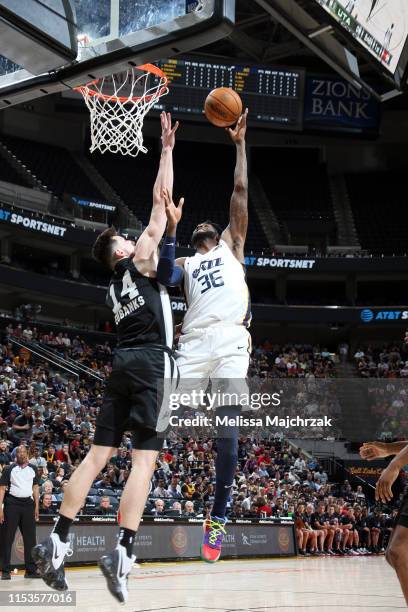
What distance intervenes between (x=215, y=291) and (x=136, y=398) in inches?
40.8

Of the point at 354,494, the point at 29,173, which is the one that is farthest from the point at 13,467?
the point at 29,173

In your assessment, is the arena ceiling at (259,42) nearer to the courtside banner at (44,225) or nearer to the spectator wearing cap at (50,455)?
the courtside banner at (44,225)

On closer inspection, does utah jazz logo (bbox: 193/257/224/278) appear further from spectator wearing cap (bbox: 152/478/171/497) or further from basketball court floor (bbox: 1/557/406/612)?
spectator wearing cap (bbox: 152/478/171/497)

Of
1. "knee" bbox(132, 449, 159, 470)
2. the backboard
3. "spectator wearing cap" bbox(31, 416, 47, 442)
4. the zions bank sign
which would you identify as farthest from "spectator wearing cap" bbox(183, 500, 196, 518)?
the zions bank sign

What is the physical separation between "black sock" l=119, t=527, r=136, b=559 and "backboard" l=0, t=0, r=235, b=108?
4060 millimetres

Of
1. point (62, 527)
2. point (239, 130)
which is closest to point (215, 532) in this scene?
point (62, 527)

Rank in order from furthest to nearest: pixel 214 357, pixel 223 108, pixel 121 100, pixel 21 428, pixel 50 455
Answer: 1. pixel 50 455
2. pixel 21 428
3. pixel 121 100
4. pixel 223 108
5. pixel 214 357

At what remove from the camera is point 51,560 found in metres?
5.08

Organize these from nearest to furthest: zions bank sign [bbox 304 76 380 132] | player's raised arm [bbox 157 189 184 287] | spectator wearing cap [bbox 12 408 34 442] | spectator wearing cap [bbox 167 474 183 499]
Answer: player's raised arm [bbox 157 189 184 287] < spectator wearing cap [bbox 12 408 34 442] < spectator wearing cap [bbox 167 474 183 499] < zions bank sign [bbox 304 76 380 132]

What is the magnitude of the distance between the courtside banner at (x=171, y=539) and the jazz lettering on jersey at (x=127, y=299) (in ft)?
28.8

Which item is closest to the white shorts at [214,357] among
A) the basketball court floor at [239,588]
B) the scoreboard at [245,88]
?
the basketball court floor at [239,588]

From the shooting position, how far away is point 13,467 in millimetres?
11922

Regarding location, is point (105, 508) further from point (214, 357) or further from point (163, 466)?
point (214, 357)

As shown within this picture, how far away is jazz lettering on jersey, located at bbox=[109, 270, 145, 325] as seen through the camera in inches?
220
